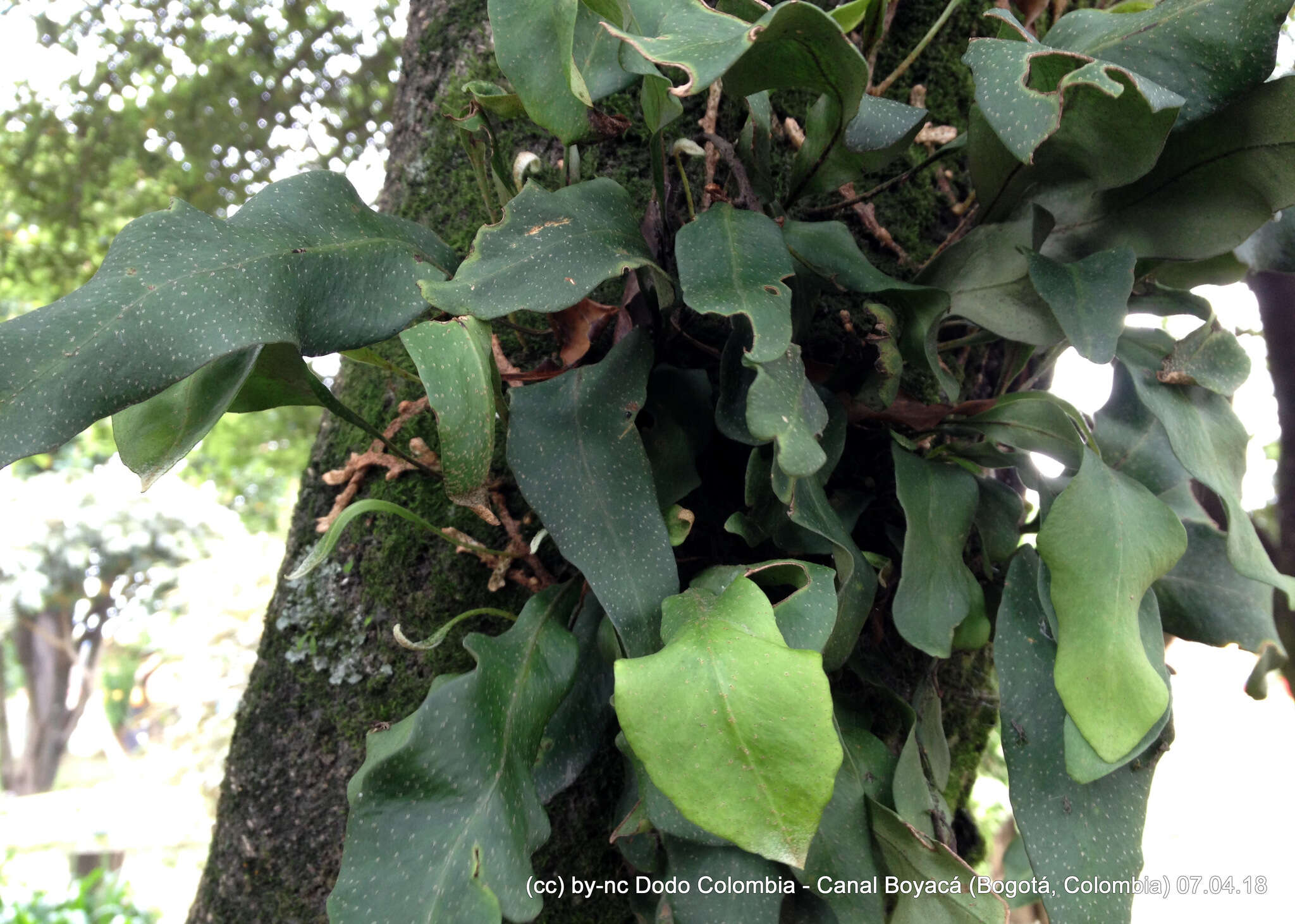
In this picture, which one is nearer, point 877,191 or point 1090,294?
point 1090,294

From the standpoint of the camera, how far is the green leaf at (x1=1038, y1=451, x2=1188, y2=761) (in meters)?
0.43

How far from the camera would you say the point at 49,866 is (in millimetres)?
5812

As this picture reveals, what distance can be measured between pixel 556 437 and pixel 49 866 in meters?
7.35

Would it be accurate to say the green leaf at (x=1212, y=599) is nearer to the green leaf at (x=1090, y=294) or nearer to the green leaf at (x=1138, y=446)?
the green leaf at (x=1138, y=446)

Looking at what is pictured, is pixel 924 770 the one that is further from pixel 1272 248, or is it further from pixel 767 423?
pixel 1272 248

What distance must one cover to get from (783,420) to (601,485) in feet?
0.45

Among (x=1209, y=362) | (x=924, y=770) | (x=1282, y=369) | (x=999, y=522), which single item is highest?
(x=1209, y=362)

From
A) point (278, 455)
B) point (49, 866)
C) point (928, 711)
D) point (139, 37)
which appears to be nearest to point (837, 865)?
point (928, 711)

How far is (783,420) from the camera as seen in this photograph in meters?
0.42

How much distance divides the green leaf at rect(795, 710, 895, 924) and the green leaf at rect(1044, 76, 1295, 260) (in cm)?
40

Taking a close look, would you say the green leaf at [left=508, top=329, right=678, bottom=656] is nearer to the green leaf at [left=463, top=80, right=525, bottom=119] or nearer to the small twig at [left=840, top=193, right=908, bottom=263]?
the green leaf at [left=463, top=80, right=525, bottom=119]

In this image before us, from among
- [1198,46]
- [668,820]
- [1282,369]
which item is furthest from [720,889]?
[1282,369]

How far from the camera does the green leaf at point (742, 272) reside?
0.44m

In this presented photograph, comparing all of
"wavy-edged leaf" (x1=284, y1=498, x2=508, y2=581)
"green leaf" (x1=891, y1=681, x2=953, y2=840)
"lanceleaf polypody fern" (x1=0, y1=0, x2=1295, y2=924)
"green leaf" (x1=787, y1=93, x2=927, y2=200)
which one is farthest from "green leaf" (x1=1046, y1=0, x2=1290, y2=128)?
"wavy-edged leaf" (x1=284, y1=498, x2=508, y2=581)
